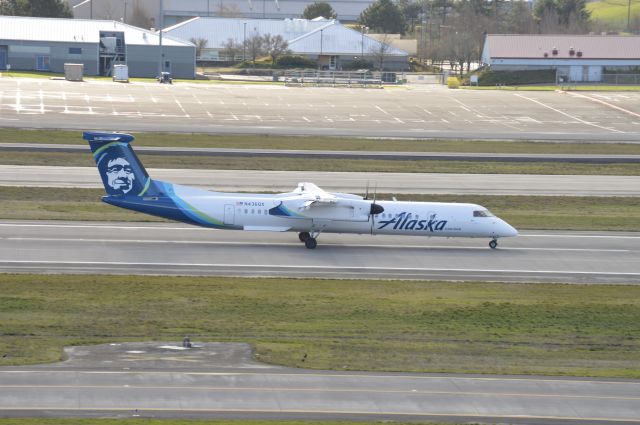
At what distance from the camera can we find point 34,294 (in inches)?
1444

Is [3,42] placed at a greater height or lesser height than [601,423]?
greater

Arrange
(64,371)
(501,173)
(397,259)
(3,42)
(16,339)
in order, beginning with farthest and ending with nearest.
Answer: (3,42)
(501,173)
(397,259)
(16,339)
(64,371)

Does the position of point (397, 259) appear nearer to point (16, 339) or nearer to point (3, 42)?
point (16, 339)

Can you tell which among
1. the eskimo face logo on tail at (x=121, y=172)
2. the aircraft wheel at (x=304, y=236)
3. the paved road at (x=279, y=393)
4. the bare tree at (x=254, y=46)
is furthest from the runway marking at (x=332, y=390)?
the bare tree at (x=254, y=46)

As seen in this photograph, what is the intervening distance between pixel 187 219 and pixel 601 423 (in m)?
24.8

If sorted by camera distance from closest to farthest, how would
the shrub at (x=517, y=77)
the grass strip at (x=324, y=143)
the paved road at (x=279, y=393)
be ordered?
the paved road at (x=279, y=393) → the grass strip at (x=324, y=143) → the shrub at (x=517, y=77)

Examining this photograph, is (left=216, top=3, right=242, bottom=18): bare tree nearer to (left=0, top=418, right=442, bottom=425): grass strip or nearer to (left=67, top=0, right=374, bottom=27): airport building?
(left=67, top=0, right=374, bottom=27): airport building

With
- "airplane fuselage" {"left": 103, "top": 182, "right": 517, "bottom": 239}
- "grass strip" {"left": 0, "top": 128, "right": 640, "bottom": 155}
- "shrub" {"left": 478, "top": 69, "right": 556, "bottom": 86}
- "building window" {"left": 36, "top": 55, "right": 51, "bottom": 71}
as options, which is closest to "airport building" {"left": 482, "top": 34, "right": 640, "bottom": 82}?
"shrub" {"left": 478, "top": 69, "right": 556, "bottom": 86}

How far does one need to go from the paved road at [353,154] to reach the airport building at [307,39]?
67.2 meters

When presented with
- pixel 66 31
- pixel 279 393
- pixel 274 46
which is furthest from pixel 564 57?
pixel 279 393

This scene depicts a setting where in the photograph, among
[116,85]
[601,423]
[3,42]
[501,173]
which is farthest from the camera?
[3,42]

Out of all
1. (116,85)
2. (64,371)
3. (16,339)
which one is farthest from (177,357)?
(116,85)

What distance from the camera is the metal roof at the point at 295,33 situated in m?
141

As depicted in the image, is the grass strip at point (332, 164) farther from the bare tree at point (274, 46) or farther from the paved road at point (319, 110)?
the bare tree at point (274, 46)
